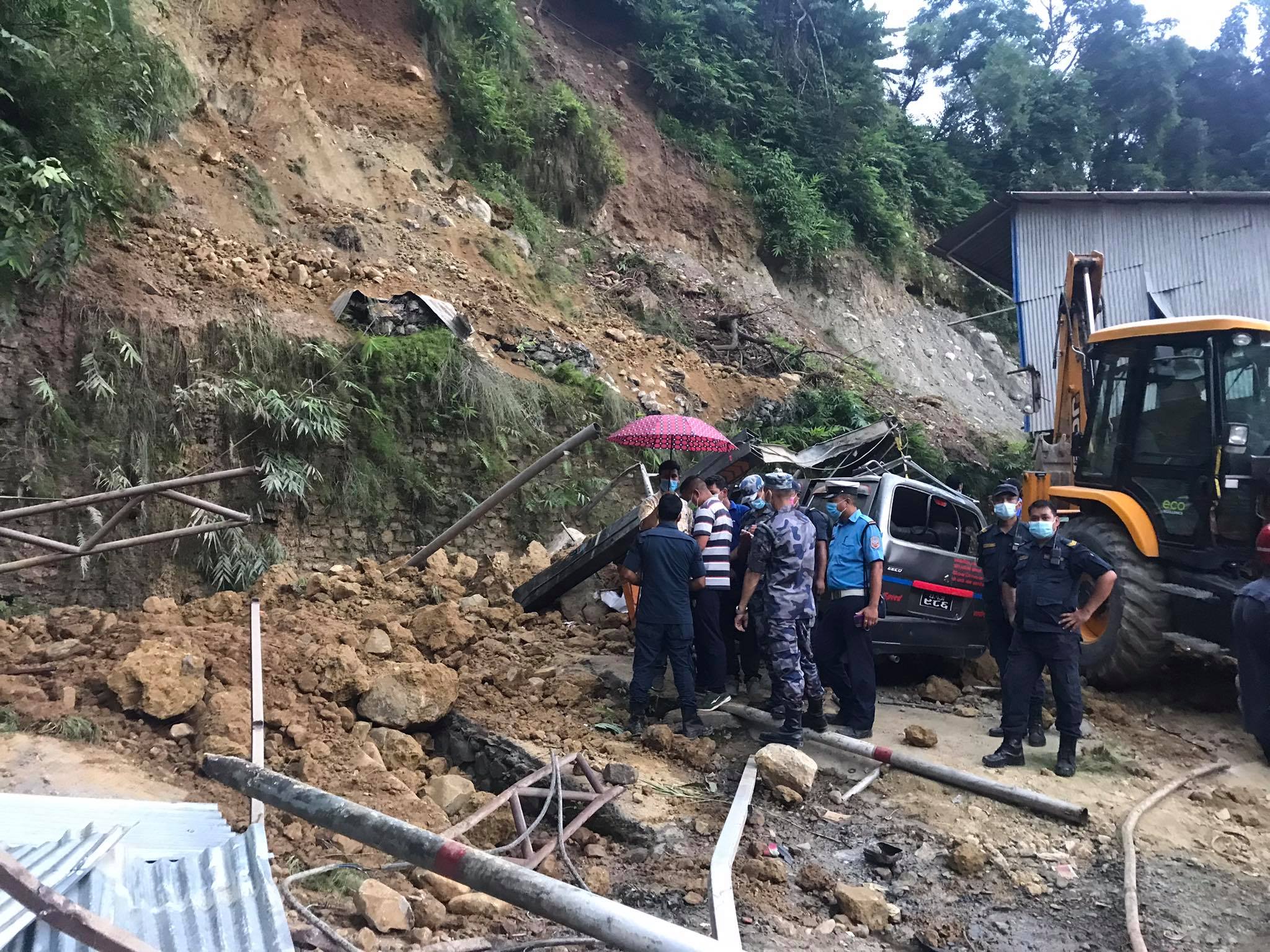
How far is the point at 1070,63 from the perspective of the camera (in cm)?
2747

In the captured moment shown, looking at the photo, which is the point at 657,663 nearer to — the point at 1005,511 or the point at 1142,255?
the point at 1005,511

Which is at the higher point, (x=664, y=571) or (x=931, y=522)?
(x=931, y=522)

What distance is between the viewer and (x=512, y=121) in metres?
14.7

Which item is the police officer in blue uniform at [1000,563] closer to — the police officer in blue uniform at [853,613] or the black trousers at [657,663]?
the police officer in blue uniform at [853,613]

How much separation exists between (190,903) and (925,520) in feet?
18.9

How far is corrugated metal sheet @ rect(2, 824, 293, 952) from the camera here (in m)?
2.11

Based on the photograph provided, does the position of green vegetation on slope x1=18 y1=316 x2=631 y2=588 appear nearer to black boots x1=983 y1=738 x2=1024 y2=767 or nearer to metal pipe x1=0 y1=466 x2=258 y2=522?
metal pipe x1=0 y1=466 x2=258 y2=522

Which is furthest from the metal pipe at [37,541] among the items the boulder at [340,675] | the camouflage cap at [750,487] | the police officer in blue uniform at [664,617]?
the camouflage cap at [750,487]

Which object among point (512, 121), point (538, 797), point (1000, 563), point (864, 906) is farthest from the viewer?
point (512, 121)

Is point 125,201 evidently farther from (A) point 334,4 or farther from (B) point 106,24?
(A) point 334,4

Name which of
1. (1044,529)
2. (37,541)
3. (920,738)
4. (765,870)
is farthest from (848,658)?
(37,541)

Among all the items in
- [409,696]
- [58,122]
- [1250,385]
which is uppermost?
[58,122]

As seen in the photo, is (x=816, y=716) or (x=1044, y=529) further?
(x=816, y=716)

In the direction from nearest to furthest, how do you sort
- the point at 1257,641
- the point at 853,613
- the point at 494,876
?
1. the point at 494,876
2. the point at 1257,641
3. the point at 853,613
